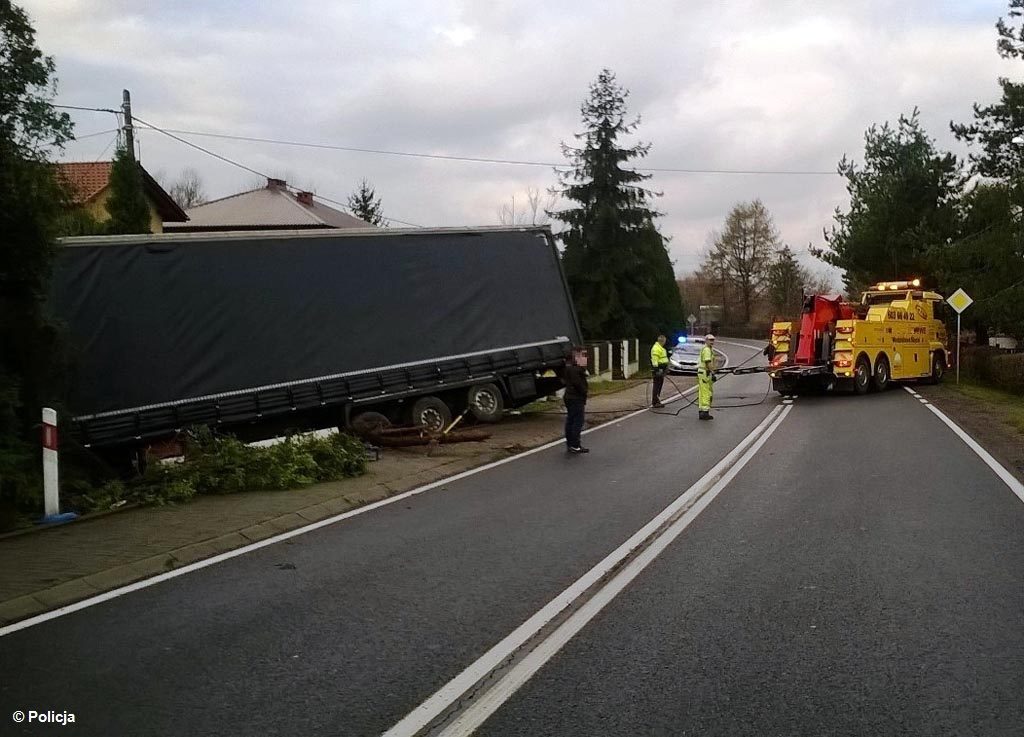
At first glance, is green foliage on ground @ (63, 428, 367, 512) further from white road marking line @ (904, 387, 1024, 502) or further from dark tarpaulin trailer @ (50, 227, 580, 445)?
white road marking line @ (904, 387, 1024, 502)

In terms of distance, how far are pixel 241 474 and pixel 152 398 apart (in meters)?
2.40

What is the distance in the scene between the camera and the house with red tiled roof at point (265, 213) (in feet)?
145

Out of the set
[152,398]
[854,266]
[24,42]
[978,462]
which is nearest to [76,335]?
[152,398]

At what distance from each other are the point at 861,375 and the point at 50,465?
2052 cm

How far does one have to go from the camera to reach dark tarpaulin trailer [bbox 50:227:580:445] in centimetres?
1212

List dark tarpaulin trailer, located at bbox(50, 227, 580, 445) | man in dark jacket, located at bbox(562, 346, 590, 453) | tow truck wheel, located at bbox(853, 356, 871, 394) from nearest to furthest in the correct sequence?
dark tarpaulin trailer, located at bbox(50, 227, 580, 445)
man in dark jacket, located at bbox(562, 346, 590, 453)
tow truck wheel, located at bbox(853, 356, 871, 394)

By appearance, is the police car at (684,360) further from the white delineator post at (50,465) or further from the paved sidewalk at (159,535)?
the white delineator post at (50,465)

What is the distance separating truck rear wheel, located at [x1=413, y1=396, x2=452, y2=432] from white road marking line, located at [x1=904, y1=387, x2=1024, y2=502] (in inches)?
321

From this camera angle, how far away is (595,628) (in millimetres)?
5398

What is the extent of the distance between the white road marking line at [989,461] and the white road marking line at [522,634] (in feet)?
10.8

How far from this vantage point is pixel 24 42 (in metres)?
9.55

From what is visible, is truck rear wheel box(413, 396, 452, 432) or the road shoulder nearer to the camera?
the road shoulder

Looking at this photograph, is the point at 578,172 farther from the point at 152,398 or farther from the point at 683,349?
the point at 152,398

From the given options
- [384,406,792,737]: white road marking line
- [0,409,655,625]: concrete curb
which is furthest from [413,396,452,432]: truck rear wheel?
[384,406,792,737]: white road marking line
